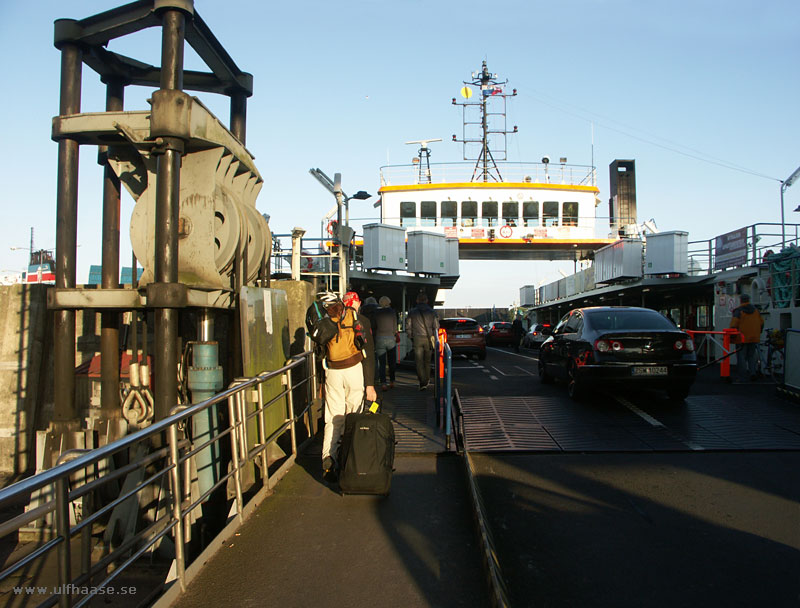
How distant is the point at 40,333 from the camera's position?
31.2ft

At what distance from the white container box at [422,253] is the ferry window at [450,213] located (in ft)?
23.5

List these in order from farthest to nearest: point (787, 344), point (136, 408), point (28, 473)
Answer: point (787, 344), point (28, 473), point (136, 408)

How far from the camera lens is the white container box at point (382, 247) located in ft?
70.3

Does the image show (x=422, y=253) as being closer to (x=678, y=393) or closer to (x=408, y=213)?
Answer: (x=408, y=213)

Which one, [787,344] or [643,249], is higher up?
[643,249]

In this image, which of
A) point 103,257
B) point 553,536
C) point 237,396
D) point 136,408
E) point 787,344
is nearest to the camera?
point 553,536

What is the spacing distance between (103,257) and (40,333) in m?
2.80

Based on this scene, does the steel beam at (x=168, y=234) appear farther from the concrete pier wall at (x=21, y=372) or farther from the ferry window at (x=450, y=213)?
the ferry window at (x=450, y=213)

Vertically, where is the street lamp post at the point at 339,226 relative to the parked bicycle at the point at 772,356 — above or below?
above

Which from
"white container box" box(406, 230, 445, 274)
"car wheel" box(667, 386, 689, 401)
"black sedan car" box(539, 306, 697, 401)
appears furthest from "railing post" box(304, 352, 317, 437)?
"white container box" box(406, 230, 445, 274)

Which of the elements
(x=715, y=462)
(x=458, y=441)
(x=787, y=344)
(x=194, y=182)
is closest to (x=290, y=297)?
(x=194, y=182)

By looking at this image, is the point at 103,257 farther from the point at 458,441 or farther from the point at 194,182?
the point at 458,441

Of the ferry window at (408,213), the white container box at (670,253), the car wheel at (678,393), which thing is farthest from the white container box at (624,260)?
the car wheel at (678,393)

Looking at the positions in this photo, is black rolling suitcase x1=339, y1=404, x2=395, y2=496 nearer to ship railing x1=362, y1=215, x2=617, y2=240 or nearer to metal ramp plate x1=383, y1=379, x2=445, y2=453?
metal ramp plate x1=383, y1=379, x2=445, y2=453
